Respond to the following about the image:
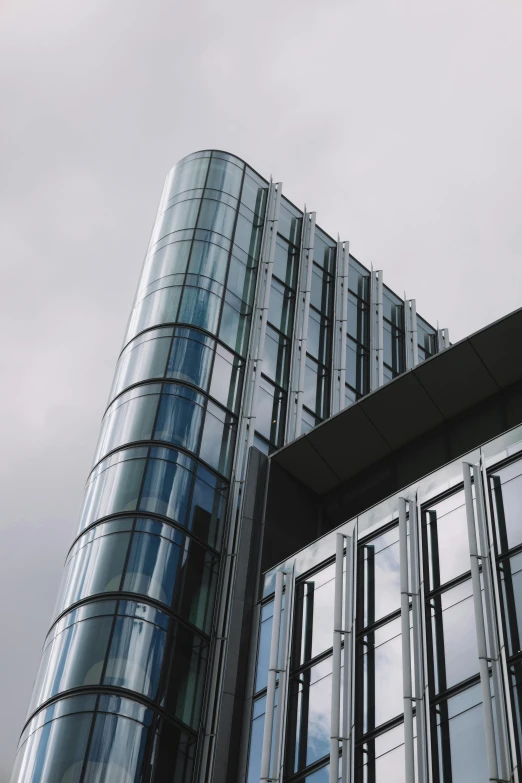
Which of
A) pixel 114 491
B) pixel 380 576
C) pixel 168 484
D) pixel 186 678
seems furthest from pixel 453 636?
pixel 114 491

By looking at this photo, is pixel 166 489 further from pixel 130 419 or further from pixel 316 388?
pixel 316 388

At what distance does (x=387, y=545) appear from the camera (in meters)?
25.2

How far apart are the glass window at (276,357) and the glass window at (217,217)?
449 cm

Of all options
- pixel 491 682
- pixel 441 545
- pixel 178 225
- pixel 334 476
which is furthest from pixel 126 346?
pixel 491 682

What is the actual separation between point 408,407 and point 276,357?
340 inches

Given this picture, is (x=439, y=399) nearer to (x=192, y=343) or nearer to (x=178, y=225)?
(x=192, y=343)

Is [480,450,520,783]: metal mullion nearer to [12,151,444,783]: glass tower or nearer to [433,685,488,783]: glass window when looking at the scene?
[433,685,488,783]: glass window

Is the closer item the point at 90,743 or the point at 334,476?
the point at 90,743

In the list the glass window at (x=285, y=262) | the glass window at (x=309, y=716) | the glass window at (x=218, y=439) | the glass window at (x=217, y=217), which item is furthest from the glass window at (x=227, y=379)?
the glass window at (x=309, y=716)

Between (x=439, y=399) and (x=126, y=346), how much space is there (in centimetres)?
1220

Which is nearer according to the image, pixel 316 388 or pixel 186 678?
pixel 186 678

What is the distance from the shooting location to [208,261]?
38219 mm

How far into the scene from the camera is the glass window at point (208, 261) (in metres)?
37.7

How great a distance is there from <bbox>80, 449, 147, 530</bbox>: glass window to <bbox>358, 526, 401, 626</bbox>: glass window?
26.3 feet
